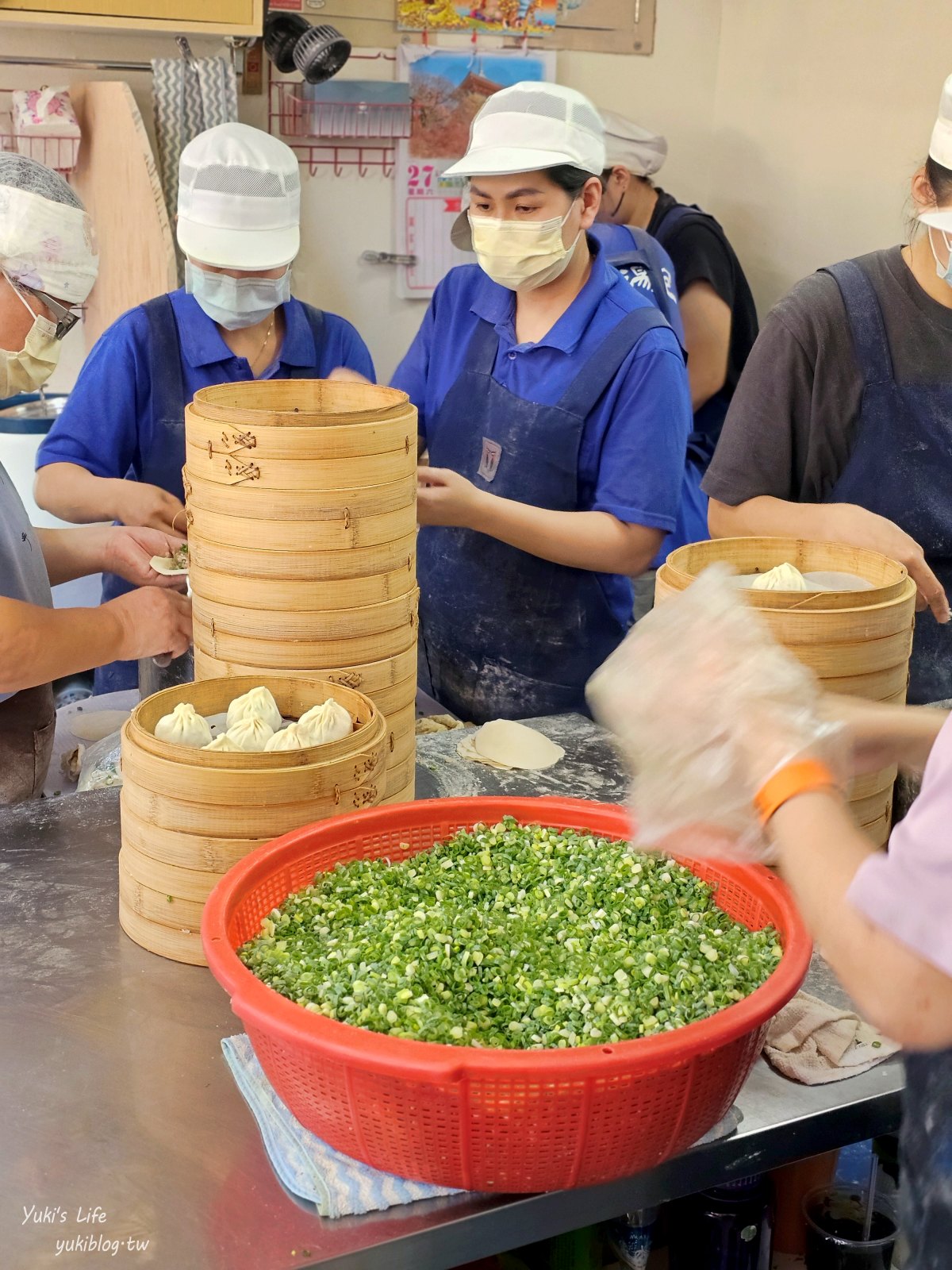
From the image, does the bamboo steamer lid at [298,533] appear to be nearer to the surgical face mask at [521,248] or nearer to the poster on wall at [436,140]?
the surgical face mask at [521,248]

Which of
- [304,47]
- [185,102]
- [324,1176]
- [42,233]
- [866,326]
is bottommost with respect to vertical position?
[324,1176]

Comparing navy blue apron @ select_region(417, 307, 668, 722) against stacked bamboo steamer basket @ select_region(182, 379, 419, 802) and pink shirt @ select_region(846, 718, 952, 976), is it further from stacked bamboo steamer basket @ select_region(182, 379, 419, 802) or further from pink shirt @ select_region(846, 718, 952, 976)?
pink shirt @ select_region(846, 718, 952, 976)

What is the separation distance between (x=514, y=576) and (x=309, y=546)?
1085 mm

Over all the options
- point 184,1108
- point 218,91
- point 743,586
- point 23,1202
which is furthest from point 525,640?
point 218,91

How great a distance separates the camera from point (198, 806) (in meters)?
1.61

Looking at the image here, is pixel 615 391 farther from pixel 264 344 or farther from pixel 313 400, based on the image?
pixel 264 344

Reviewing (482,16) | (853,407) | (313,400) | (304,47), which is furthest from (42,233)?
(482,16)

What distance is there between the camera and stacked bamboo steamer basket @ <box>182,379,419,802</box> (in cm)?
183

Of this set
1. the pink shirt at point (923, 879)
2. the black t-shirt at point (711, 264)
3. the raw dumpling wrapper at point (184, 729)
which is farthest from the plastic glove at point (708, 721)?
the black t-shirt at point (711, 264)

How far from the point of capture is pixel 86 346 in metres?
4.93

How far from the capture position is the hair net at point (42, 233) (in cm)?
219

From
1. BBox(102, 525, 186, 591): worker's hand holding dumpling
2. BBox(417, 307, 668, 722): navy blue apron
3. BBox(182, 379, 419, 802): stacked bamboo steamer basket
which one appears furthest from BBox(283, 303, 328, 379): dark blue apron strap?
BBox(182, 379, 419, 802): stacked bamboo steamer basket

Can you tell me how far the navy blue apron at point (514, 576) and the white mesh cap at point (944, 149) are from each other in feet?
2.36

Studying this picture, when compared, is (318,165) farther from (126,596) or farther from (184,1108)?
(184,1108)
